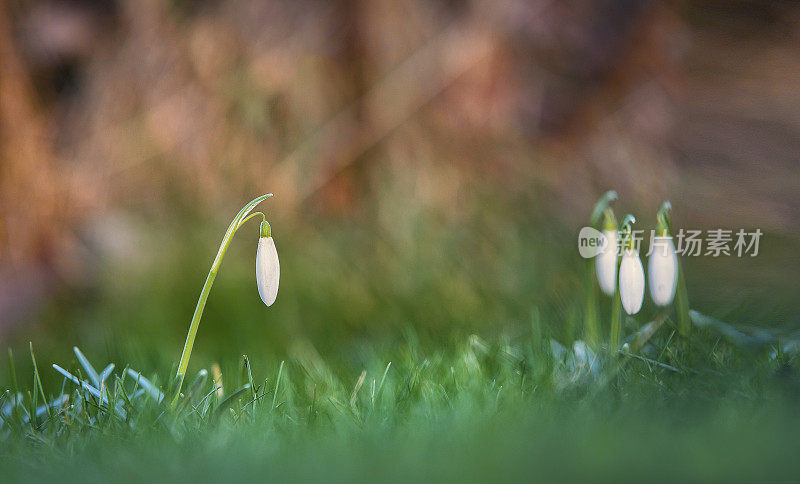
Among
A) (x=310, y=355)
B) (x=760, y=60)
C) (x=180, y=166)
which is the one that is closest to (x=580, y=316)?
(x=310, y=355)

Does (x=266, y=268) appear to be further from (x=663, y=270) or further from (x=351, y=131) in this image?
(x=351, y=131)

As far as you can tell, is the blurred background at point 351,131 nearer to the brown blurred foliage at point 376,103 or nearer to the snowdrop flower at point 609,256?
the brown blurred foliage at point 376,103

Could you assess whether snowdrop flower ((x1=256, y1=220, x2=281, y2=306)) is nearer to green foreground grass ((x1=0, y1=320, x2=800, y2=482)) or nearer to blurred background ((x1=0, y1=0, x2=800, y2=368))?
green foreground grass ((x1=0, y1=320, x2=800, y2=482))

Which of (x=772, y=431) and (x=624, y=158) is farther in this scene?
(x=624, y=158)

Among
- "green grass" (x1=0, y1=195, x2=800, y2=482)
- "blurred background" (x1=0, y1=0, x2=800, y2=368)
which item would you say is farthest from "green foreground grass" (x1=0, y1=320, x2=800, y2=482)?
"blurred background" (x1=0, y1=0, x2=800, y2=368)

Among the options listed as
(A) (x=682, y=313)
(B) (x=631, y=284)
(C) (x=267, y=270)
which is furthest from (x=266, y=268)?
(A) (x=682, y=313)

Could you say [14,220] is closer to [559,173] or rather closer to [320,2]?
[320,2]
